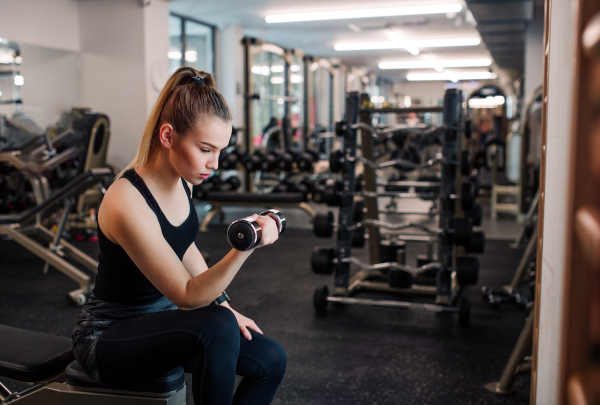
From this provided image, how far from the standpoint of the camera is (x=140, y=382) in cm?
111

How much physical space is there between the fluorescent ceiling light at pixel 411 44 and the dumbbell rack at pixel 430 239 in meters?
6.84

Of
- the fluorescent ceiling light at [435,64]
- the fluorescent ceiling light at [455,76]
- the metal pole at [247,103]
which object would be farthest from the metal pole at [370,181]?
the fluorescent ceiling light at [455,76]

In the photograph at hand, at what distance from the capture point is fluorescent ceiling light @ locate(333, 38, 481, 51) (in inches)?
360

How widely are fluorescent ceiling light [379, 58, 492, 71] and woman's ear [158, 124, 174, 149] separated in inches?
459

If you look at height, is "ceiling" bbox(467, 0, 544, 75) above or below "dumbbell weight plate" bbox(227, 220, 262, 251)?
above

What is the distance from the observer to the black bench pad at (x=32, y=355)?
3.96 ft

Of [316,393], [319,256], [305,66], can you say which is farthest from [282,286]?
[305,66]

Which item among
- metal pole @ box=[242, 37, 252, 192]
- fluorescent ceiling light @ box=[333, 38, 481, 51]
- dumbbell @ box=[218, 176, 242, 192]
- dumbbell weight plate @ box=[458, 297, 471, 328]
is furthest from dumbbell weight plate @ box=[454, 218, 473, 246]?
fluorescent ceiling light @ box=[333, 38, 481, 51]

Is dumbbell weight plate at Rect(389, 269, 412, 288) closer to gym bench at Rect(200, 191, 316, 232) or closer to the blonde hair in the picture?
the blonde hair

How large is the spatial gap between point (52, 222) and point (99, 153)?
2.47 ft

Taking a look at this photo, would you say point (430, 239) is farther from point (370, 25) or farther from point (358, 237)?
point (370, 25)

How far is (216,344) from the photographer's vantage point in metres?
1.04

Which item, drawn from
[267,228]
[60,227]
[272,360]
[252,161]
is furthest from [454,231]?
[252,161]

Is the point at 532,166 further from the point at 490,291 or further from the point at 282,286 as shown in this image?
the point at 282,286
